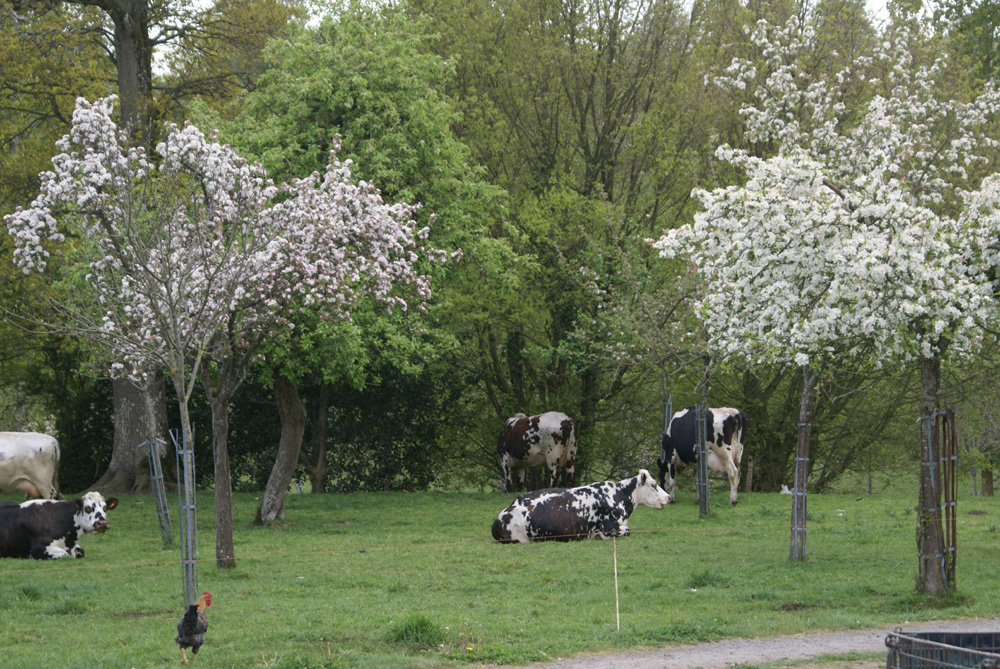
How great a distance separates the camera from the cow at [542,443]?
29.0m

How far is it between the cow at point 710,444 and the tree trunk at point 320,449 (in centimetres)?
979

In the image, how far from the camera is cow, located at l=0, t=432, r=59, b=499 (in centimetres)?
2350

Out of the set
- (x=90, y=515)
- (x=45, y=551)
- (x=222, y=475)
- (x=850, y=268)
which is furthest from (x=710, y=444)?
(x=45, y=551)

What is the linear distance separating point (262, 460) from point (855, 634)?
74.2 feet

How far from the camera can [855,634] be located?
11445 millimetres

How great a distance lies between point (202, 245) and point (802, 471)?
9283mm

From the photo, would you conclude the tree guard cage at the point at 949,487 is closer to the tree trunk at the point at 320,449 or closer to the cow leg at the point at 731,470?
the cow leg at the point at 731,470

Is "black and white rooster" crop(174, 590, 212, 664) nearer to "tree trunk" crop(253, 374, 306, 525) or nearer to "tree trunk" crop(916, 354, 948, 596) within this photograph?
"tree trunk" crop(916, 354, 948, 596)

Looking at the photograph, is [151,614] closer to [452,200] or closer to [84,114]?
[84,114]

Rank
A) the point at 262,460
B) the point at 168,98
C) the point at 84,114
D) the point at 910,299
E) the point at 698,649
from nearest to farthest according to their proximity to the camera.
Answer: the point at 698,649 < the point at 910,299 < the point at 84,114 < the point at 168,98 < the point at 262,460

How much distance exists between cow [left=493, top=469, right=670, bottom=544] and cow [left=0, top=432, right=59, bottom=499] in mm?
10852

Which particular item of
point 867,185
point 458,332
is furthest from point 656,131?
point 867,185

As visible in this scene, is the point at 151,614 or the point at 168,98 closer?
the point at 151,614

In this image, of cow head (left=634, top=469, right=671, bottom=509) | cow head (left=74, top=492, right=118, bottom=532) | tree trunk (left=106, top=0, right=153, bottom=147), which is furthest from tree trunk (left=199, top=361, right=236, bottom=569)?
tree trunk (left=106, top=0, right=153, bottom=147)
